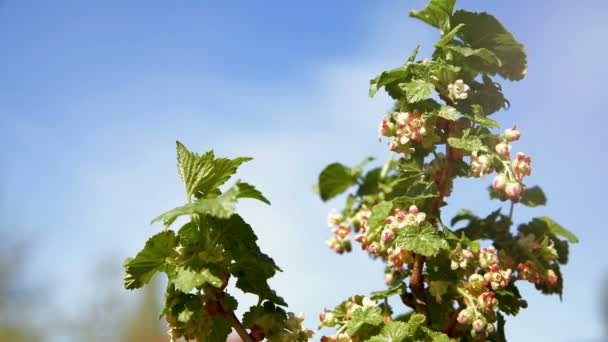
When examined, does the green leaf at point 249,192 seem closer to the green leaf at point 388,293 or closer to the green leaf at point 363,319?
the green leaf at point 363,319

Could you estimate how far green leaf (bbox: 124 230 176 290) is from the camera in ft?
5.16

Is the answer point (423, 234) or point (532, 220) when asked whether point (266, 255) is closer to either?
point (423, 234)

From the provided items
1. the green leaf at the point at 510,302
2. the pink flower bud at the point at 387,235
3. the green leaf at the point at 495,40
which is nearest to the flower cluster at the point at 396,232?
the pink flower bud at the point at 387,235

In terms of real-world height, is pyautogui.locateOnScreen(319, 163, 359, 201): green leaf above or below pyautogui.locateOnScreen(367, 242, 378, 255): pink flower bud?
above

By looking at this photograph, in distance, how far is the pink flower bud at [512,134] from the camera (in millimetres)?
1900

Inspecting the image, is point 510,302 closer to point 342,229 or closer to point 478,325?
point 478,325

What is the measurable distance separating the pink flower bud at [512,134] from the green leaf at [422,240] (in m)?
0.34

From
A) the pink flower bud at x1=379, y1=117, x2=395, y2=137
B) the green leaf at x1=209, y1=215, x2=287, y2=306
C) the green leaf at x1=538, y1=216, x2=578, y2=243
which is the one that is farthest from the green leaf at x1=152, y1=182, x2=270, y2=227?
the green leaf at x1=538, y1=216, x2=578, y2=243

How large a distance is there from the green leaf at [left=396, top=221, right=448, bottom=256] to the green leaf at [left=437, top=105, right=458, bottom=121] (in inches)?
11.6

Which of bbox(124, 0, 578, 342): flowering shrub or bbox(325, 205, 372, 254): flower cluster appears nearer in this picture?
bbox(124, 0, 578, 342): flowering shrub

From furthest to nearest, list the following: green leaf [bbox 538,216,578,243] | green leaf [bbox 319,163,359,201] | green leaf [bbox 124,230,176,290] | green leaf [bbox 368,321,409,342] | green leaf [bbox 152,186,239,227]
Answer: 1. green leaf [bbox 319,163,359,201]
2. green leaf [bbox 538,216,578,243]
3. green leaf [bbox 368,321,409,342]
4. green leaf [bbox 124,230,176,290]
5. green leaf [bbox 152,186,239,227]

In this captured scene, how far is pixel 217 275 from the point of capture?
5.05ft

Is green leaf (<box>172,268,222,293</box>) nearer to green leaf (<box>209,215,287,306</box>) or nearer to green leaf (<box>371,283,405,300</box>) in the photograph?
green leaf (<box>209,215,287,306</box>)

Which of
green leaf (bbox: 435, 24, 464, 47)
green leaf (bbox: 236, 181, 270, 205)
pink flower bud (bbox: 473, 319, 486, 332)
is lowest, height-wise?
pink flower bud (bbox: 473, 319, 486, 332)
